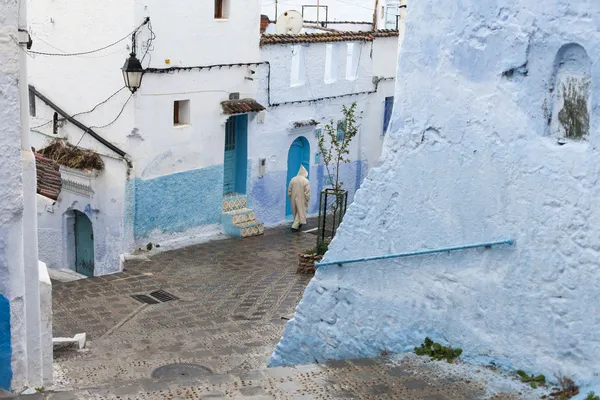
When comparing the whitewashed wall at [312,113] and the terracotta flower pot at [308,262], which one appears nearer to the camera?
the terracotta flower pot at [308,262]

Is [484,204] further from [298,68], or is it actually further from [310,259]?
[298,68]

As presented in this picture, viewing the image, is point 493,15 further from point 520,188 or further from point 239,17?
point 239,17

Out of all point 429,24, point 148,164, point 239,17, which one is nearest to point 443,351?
point 429,24

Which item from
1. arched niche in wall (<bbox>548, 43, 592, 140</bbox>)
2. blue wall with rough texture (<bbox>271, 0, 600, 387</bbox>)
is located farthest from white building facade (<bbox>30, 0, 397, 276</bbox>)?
arched niche in wall (<bbox>548, 43, 592, 140</bbox>)

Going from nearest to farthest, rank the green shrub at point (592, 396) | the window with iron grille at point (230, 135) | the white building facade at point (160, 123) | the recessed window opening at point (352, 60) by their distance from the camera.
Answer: the green shrub at point (592, 396)
the white building facade at point (160, 123)
the window with iron grille at point (230, 135)
the recessed window opening at point (352, 60)

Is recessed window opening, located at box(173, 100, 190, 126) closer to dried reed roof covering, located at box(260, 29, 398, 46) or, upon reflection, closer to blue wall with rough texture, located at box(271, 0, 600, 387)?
dried reed roof covering, located at box(260, 29, 398, 46)

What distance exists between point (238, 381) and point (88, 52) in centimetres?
1103

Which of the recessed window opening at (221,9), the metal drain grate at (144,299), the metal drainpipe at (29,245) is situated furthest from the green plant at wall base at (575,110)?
the recessed window opening at (221,9)

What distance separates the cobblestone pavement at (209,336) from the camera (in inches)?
271

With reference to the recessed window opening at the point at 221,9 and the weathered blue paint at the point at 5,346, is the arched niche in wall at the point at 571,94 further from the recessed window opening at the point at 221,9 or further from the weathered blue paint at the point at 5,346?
the recessed window opening at the point at 221,9

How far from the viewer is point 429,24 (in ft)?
23.6

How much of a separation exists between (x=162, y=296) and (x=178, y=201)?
12.6 feet

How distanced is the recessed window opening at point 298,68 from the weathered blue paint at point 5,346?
533 inches

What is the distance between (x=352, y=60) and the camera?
2133 cm
